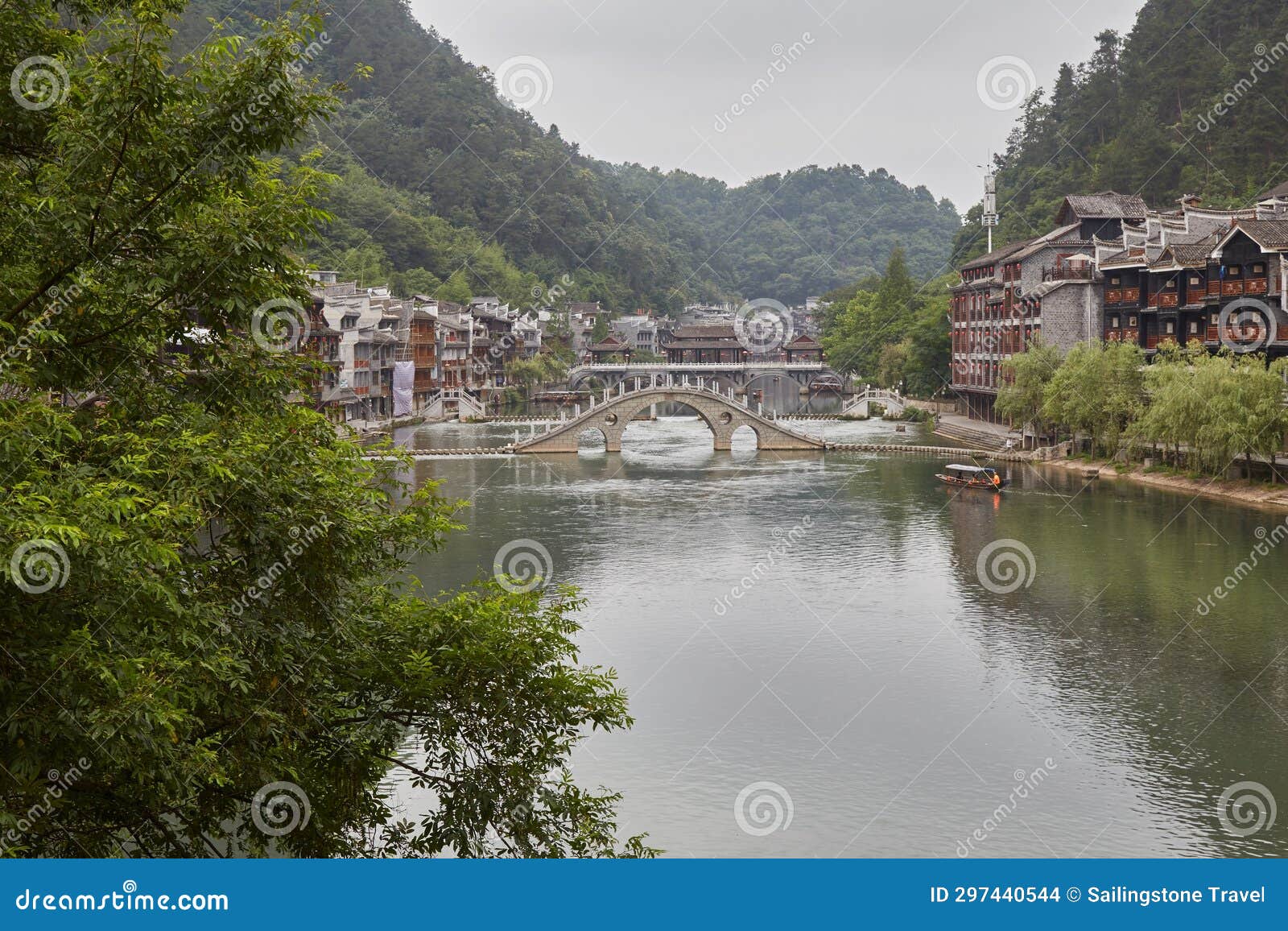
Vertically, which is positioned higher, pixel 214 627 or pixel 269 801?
pixel 214 627

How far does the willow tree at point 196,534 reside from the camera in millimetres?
7660

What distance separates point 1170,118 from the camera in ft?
242

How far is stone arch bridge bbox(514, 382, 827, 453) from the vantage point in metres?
58.0

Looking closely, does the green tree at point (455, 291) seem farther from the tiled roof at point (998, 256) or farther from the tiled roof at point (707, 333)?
the tiled roof at point (998, 256)

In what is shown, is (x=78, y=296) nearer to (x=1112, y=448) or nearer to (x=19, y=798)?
(x=19, y=798)

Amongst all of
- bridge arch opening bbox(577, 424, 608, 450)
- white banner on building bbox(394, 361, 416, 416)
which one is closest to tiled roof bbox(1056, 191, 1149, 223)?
bridge arch opening bbox(577, 424, 608, 450)

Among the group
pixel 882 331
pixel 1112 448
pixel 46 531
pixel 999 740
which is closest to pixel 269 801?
pixel 46 531

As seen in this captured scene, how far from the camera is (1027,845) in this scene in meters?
15.3

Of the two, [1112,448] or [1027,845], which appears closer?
[1027,845]

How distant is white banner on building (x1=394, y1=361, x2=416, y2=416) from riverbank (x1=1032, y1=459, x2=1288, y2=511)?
36.0 meters

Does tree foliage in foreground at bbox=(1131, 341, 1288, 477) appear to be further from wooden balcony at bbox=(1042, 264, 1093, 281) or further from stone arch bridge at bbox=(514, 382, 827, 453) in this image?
stone arch bridge at bbox=(514, 382, 827, 453)

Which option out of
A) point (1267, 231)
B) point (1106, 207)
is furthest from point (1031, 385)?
point (1267, 231)

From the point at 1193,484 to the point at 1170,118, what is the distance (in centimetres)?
4169

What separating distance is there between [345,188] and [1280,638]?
252 ft
